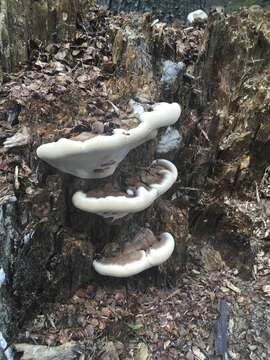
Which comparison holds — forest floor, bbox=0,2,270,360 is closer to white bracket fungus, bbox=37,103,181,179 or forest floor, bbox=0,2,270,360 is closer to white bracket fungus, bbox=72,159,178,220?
white bracket fungus, bbox=37,103,181,179

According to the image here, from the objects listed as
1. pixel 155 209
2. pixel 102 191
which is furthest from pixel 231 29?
pixel 102 191

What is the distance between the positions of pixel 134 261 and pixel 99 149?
1.15 m

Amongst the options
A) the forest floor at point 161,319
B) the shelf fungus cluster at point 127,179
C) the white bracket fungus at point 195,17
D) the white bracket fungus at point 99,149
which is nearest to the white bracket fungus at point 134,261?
the shelf fungus cluster at point 127,179

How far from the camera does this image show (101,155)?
303 centimetres

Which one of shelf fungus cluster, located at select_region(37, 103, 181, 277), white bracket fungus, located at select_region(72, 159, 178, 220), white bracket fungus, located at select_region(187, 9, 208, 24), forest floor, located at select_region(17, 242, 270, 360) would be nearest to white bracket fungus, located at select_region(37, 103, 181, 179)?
shelf fungus cluster, located at select_region(37, 103, 181, 277)

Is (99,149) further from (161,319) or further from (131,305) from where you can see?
(161,319)

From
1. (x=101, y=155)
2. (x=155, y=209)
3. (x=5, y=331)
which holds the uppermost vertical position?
(x=101, y=155)

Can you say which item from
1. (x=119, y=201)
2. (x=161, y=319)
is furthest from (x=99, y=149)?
(x=161, y=319)

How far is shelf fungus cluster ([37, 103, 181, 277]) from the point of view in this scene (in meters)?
2.92

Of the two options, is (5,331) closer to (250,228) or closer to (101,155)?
(101,155)

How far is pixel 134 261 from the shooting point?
11.8 ft

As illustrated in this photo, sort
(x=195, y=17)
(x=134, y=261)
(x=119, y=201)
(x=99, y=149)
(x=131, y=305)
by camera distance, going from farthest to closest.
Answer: (x=195, y=17), (x=131, y=305), (x=134, y=261), (x=119, y=201), (x=99, y=149)

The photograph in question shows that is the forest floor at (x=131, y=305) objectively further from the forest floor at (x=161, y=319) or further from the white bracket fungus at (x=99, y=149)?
the white bracket fungus at (x=99, y=149)

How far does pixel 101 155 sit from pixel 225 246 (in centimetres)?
221
